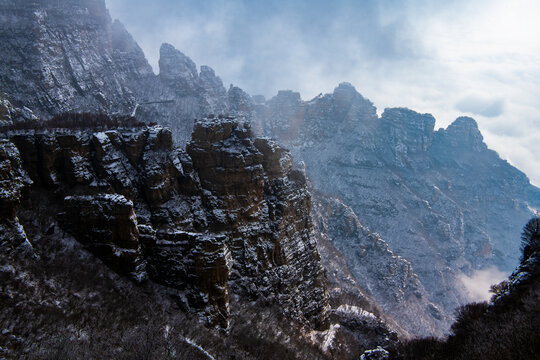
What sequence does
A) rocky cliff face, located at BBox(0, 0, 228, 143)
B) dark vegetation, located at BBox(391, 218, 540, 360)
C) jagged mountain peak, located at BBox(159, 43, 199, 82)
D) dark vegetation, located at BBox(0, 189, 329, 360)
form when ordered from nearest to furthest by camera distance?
dark vegetation, located at BBox(391, 218, 540, 360), dark vegetation, located at BBox(0, 189, 329, 360), rocky cliff face, located at BBox(0, 0, 228, 143), jagged mountain peak, located at BBox(159, 43, 199, 82)

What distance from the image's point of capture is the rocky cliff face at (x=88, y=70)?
4205 inches

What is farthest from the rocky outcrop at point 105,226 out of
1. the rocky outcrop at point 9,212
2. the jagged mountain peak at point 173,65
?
the jagged mountain peak at point 173,65

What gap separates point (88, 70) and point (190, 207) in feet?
366

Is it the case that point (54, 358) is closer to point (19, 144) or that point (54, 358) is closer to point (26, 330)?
point (26, 330)

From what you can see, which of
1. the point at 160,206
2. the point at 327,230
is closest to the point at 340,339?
the point at 160,206

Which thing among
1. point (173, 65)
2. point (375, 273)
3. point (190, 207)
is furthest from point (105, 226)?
point (173, 65)

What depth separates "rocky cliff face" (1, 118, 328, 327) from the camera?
35.8 meters

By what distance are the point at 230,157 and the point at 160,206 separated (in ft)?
52.7

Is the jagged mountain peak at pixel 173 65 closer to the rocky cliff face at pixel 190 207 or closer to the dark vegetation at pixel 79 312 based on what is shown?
the rocky cliff face at pixel 190 207

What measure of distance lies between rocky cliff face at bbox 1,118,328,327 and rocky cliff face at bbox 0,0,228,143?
70520 mm

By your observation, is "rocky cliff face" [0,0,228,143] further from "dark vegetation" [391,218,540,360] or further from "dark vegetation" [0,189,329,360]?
"dark vegetation" [391,218,540,360]

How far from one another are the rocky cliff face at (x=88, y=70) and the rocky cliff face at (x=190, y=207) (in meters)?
70.5

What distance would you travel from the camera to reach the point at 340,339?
70.0 metres

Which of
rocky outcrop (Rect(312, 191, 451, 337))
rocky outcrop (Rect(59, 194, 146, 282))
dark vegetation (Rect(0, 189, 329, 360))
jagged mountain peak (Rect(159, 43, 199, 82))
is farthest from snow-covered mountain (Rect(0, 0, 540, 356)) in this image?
jagged mountain peak (Rect(159, 43, 199, 82))
